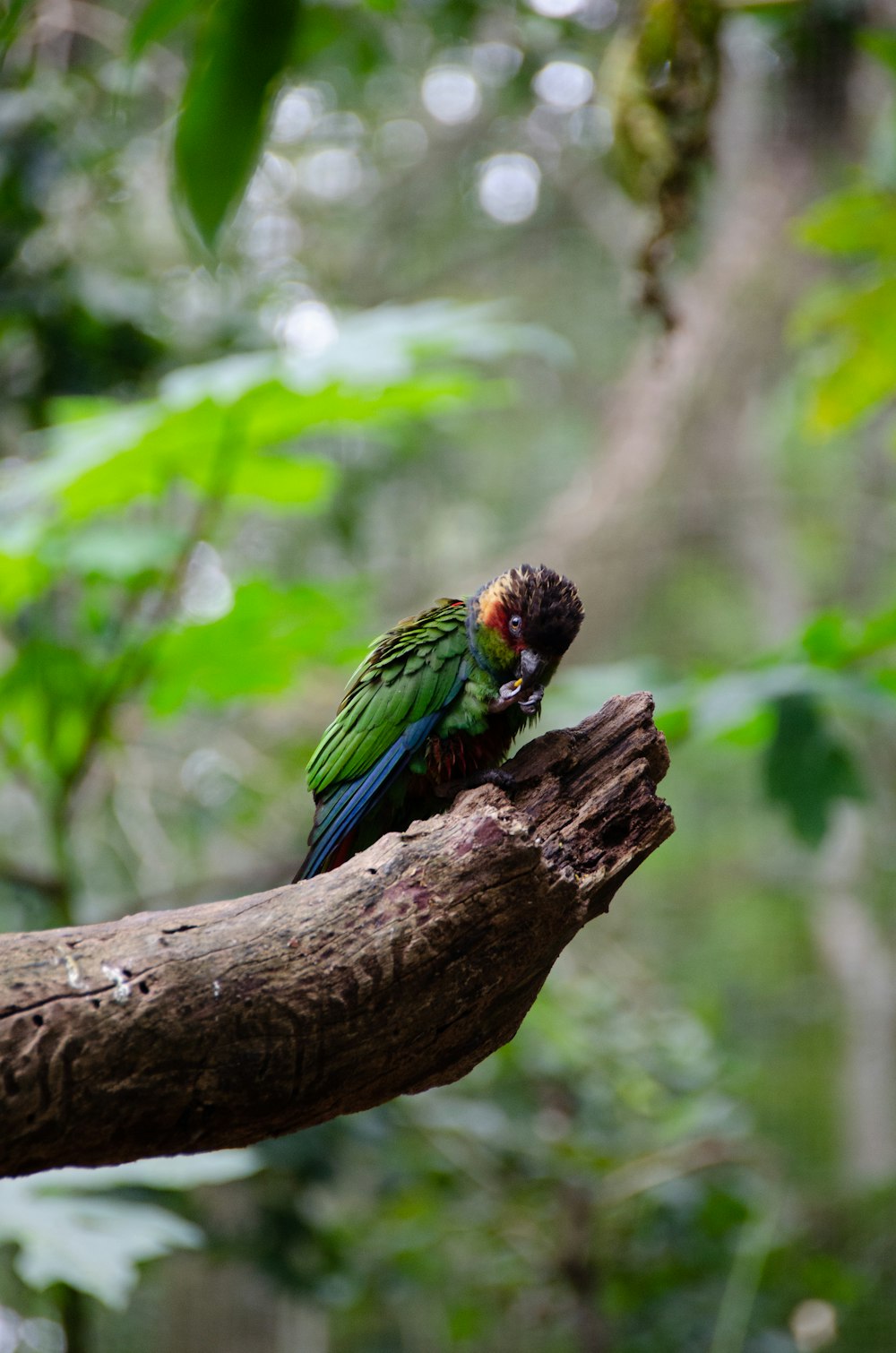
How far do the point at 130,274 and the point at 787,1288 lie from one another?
5437mm

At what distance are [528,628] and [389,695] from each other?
300 millimetres

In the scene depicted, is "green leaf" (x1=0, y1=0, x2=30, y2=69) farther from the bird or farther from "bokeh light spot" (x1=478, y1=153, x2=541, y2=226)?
"bokeh light spot" (x1=478, y1=153, x2=541, y2=226)

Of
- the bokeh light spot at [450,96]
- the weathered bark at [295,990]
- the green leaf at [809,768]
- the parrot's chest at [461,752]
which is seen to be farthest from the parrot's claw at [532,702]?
the bokeh light spot at [450,96]

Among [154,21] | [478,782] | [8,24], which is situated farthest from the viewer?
[478,782]

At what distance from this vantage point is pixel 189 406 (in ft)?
9.64

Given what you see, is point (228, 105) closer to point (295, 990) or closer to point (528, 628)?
point (295, 990)

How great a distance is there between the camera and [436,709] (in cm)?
213

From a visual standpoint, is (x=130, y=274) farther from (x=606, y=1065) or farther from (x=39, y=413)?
(x=606, y=1065)

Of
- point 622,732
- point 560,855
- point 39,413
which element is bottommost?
point 560,855

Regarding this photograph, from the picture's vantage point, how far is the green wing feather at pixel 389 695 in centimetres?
212

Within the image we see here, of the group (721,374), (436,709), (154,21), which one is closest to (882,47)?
(436,709)

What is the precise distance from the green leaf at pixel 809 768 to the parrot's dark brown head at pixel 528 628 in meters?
0.89

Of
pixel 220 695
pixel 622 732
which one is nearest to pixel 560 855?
pixel 622 732

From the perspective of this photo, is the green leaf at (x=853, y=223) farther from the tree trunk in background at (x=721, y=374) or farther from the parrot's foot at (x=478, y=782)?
the parrot's foot at (x=478, y=782)
